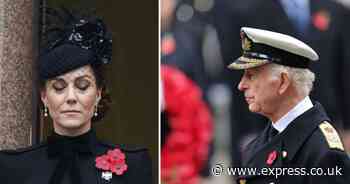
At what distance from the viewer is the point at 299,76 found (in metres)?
5.10

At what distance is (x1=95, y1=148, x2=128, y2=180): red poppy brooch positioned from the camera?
4445 millimetres

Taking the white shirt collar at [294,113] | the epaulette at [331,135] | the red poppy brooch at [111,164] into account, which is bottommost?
the red poppy brooch at [111,164]

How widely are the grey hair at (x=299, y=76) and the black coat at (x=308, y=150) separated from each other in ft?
0.47

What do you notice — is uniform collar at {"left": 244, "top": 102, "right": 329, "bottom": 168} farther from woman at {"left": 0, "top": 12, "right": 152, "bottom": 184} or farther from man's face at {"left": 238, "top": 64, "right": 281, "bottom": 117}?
woman at {"left": 0, "top": 12, "right": 152, "bottom": 184}

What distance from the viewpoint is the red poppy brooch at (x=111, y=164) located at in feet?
14.6

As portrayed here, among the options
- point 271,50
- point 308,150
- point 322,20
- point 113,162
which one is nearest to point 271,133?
point 308,150

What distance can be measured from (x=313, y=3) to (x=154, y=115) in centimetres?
235

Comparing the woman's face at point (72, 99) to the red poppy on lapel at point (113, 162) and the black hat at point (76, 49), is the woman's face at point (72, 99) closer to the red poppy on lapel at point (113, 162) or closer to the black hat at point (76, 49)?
the black hat at point (76, 49)

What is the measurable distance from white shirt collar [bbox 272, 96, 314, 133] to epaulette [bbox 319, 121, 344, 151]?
166 millimetres

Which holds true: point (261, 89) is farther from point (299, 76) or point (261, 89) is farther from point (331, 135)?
point (331, 135)

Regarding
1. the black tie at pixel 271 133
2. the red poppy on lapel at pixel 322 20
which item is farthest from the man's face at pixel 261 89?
the red poppy on lapel at pixel 322 20

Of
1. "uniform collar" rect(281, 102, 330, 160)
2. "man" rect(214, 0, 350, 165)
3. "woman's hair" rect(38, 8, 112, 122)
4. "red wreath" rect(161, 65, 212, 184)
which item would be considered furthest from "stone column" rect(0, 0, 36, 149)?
"uniform collar" rect(281, 102, 330, 160)

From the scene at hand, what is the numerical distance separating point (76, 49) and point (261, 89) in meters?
1.37

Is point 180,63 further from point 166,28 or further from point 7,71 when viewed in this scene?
point 7,71
